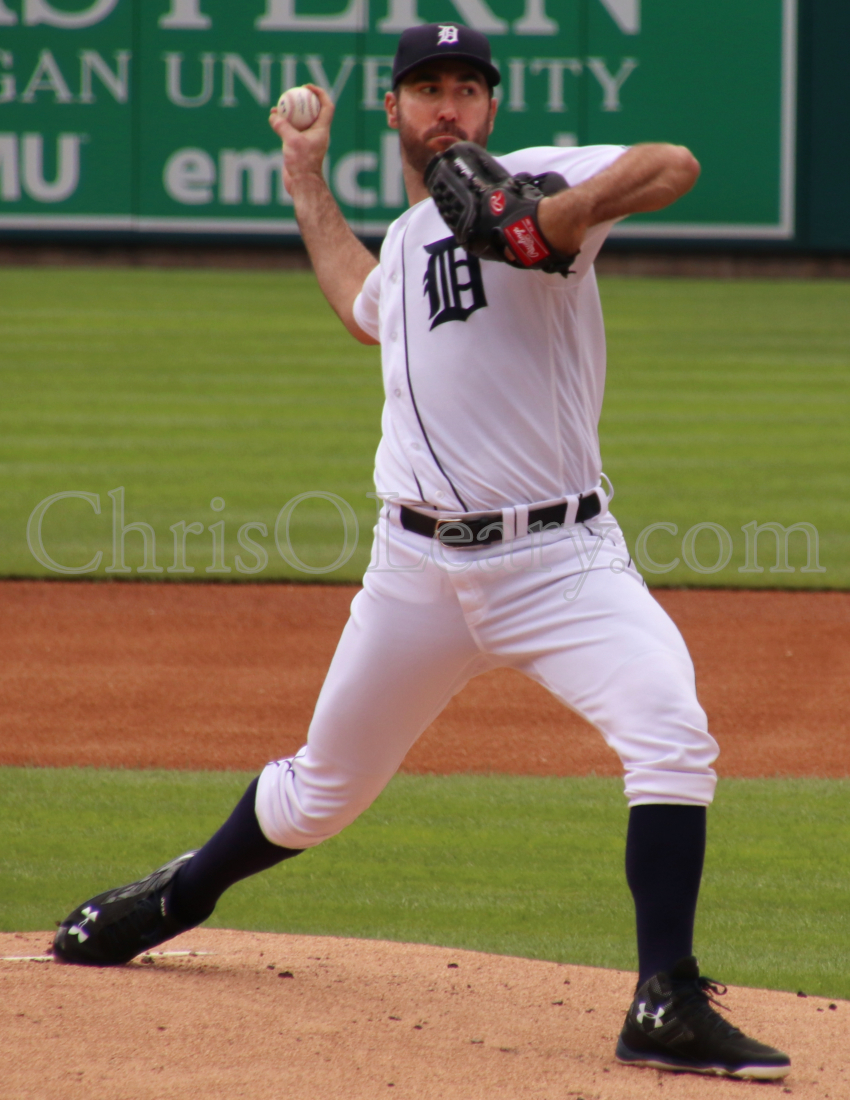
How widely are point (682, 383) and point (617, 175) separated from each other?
12.0 meters

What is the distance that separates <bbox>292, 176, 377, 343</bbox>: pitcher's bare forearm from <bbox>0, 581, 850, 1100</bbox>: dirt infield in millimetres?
1416

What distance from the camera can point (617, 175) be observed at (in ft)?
8.23

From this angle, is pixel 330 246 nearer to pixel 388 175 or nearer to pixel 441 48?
pixel 441 48

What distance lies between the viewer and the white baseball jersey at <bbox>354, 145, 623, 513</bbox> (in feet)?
9.27

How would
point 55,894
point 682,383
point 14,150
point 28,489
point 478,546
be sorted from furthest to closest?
point 14,150
point 682,383
point 28,489
point 55,894
point 478,546

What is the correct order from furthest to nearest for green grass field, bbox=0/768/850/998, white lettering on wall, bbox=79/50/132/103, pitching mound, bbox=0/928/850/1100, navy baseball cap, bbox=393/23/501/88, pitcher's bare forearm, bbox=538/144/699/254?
1. white lettering on wall, bbox=79/50/132/103
2. green grass field, bbox=0/768/850/998
3. navy baseball cap, bbox=393/23/501/88
4. pitching mound, bbox=0/928/850/1100
5. pitcher's bare forearm, bbox=538/144/699/254

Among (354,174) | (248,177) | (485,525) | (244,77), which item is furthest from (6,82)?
(485,525)

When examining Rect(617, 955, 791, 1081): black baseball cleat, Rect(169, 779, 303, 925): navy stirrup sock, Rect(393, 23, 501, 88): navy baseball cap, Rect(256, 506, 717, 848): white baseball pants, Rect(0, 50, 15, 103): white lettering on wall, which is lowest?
Rect(617, 955, 791, 1081): black baseball cleat

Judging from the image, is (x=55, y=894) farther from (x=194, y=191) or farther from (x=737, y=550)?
(x=194, y=191)

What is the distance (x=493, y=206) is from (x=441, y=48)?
0.51m

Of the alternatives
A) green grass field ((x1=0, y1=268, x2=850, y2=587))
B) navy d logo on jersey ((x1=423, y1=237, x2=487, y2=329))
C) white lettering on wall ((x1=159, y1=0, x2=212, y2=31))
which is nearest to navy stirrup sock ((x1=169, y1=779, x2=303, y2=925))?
navy d logo on jersey ((x1=423, y1=237, x2=487, y2=329))

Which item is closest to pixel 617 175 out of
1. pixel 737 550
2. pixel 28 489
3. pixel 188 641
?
pixel 188 641

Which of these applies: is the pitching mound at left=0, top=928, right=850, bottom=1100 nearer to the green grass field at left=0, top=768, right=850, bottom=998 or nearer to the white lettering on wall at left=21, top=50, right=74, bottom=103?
the green grass field at left=0, top=768, right=850, bottom=998

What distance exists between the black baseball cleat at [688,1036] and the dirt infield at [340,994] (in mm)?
36
